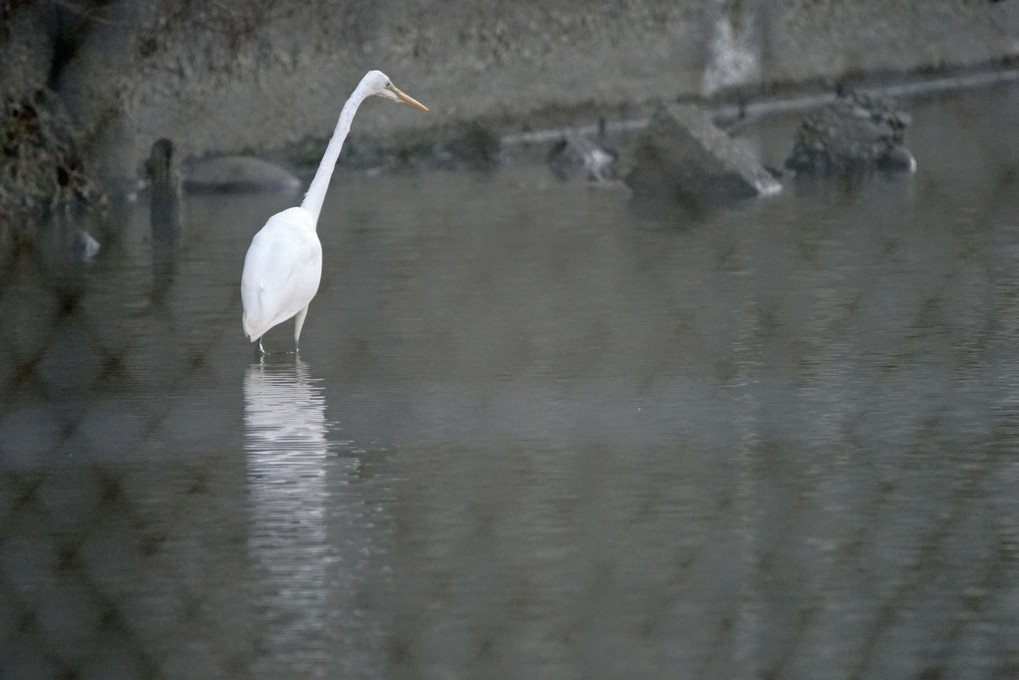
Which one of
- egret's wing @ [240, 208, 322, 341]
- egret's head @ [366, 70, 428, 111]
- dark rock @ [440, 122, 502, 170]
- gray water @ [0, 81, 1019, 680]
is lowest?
gray water @ [0, 81, 1019, 680]

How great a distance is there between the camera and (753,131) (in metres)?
11.7

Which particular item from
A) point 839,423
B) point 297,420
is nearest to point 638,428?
point 839,423

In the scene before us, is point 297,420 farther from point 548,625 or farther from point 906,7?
point 906,7

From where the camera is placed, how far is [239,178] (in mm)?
9336

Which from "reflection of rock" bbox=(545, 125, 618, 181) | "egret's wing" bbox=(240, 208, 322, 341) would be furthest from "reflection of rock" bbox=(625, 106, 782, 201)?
"egret's wing" bbox=(240, 208, 322, 341)

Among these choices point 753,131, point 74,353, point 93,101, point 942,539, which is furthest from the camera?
point 753,131

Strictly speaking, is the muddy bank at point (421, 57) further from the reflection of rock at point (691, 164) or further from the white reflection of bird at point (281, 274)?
the white reflection of bird at point (281, 274)

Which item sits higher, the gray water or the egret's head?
the egret's head

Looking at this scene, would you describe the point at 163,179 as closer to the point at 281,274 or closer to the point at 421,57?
the point at 421,57

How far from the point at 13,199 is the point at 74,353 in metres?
3.44

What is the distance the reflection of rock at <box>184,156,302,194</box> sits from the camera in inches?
365

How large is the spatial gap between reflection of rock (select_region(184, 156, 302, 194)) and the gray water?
99.3 inches

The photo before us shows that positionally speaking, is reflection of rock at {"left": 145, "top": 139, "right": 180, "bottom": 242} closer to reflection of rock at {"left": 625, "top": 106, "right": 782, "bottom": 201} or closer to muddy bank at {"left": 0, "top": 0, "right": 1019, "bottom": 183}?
muddy bank at {"left": 0, "top": 0, "right": 1019, "bottom": 183}

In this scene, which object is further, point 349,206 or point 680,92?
point 680,92
